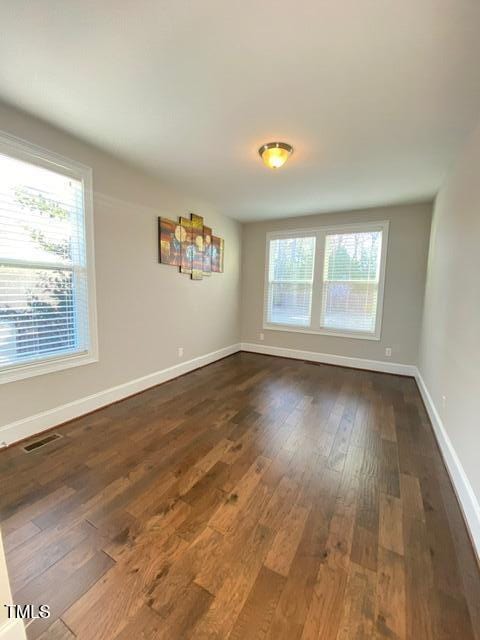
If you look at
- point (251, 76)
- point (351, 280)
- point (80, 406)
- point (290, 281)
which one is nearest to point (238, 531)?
point (80, 406)

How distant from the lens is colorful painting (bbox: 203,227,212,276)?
4062 mm

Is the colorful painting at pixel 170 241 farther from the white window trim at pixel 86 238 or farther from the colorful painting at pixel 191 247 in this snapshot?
the white window trim at pixel 86 238

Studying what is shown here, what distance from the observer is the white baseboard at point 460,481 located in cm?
142

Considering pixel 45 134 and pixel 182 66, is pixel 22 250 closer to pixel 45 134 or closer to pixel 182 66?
pixel 45 134

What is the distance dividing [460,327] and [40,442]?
133 inches

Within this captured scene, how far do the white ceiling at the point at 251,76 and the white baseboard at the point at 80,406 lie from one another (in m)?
2.39

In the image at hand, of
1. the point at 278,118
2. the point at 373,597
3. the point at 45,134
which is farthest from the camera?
the point at 45,134

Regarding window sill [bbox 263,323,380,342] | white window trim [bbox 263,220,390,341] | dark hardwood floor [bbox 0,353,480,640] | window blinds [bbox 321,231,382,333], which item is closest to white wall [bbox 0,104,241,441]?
dark hardwood floor [bbox 0,353,480,640]

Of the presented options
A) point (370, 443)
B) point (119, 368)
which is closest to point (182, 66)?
point (119, 368)

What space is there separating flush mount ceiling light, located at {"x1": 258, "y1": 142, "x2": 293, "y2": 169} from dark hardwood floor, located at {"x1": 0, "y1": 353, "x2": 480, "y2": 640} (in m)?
2.38

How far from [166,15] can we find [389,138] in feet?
6.02

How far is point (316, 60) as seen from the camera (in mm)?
1475

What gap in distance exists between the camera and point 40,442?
217cm

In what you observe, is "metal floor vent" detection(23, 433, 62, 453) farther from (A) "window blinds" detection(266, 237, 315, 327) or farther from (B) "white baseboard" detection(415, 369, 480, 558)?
(A) "window blinds" detection(266, 237, 315, 327)
